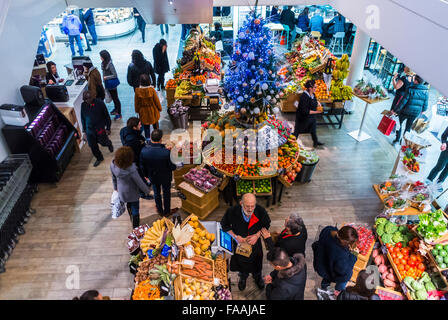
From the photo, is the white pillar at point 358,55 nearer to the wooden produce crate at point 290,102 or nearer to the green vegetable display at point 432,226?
the wooden produce crate at point 290,102

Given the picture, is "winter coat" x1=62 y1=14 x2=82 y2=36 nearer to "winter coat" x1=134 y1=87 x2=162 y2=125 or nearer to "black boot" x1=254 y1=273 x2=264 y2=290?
"winter coat" x1=134 y1=87 x2=162 y2=125

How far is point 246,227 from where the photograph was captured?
160 inches

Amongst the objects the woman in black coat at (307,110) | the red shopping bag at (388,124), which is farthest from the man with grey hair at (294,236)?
the red shopping bag at (388,124)

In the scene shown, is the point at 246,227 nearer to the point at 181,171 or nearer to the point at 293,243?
the point at 293,243

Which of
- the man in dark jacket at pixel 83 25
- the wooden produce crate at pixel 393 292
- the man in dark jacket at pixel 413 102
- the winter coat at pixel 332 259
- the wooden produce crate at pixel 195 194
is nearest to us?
the winter coat at pixel 332 259

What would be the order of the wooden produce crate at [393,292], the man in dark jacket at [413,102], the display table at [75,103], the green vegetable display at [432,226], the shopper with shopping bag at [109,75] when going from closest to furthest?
the wooden produce crate at [393,292], the green vegetable display at [432,226], the man in dark jacket at [413,102], the display table at [75,103], the shopper with shopping bag at [109,75]

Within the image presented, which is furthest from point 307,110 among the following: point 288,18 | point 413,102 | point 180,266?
point 288,18

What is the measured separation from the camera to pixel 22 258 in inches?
200

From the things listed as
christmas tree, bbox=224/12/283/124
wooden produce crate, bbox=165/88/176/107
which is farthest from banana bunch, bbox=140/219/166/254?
wooden produce crate, bbox=165/88/176/107

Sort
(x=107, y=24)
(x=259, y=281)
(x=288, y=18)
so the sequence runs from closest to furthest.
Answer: (x=259, y=281) → (x=288, y=18) → (x=107, y=24)

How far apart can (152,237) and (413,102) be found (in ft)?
20.5

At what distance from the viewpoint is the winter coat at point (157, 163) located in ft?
16.1

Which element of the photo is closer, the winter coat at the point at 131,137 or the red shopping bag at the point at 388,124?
the winter coat at the point at 131,137

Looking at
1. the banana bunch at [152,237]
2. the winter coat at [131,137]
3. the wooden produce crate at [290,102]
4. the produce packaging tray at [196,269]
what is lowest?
the wooden produce crate at [290,102]
